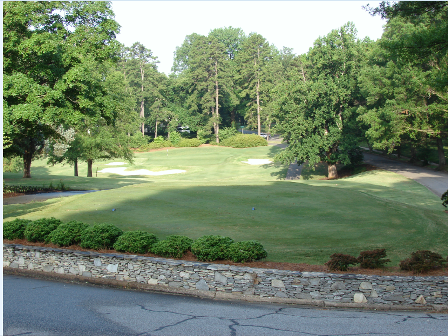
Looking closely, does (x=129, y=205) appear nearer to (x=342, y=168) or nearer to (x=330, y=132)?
(x=330, y=132)

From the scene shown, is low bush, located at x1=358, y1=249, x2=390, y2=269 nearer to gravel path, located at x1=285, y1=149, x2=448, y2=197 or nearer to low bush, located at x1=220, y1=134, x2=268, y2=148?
gravel path, located at x1=285, y1=149, x2=448, y2=197

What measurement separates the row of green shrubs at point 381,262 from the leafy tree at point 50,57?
1440 cm

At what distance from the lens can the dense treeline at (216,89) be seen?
17.8 metres

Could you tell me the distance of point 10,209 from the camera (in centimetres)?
2028

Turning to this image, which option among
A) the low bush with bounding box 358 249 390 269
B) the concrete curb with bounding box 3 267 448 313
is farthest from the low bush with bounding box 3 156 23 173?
the low bush with bounding box 358 249 390 269

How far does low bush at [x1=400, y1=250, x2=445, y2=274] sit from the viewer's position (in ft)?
31.6

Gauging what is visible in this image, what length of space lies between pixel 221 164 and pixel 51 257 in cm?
4398

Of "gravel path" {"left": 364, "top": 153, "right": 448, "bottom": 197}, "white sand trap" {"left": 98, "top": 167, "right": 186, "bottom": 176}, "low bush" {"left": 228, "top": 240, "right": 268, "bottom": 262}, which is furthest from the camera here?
"white sand trap" {"left": 98, "top": 167, "right": 186, "bottom": 176}

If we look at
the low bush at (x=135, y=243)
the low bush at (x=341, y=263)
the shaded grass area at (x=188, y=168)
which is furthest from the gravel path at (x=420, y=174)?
the low bush at (x=135, y=243)

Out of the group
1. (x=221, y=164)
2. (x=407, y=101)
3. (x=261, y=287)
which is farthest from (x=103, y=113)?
(x=221, y=164)

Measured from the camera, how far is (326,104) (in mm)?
41750

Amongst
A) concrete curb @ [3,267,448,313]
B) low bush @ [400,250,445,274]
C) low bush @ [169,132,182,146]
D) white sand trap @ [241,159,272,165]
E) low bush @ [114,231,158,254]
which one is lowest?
concrete curb @ [3,267,448,313]

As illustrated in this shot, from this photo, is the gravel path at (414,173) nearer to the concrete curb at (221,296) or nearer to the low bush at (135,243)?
the concrete curb at (221,296)

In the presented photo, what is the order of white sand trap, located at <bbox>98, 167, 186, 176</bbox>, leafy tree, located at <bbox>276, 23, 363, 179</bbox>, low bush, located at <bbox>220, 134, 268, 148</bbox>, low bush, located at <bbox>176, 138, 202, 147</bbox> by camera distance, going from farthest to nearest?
1. low bush, located at <bbox>176, 138, 202, 147</bbox>
2. low bush, located at <bbox>220, 134, 268, 148</bbox>
3. white sand trap, located at <bbox>98, 167, 186, 176</bbox>
4. leafy tree, located at <bbox>276, 23, 363, 179</bbox>
